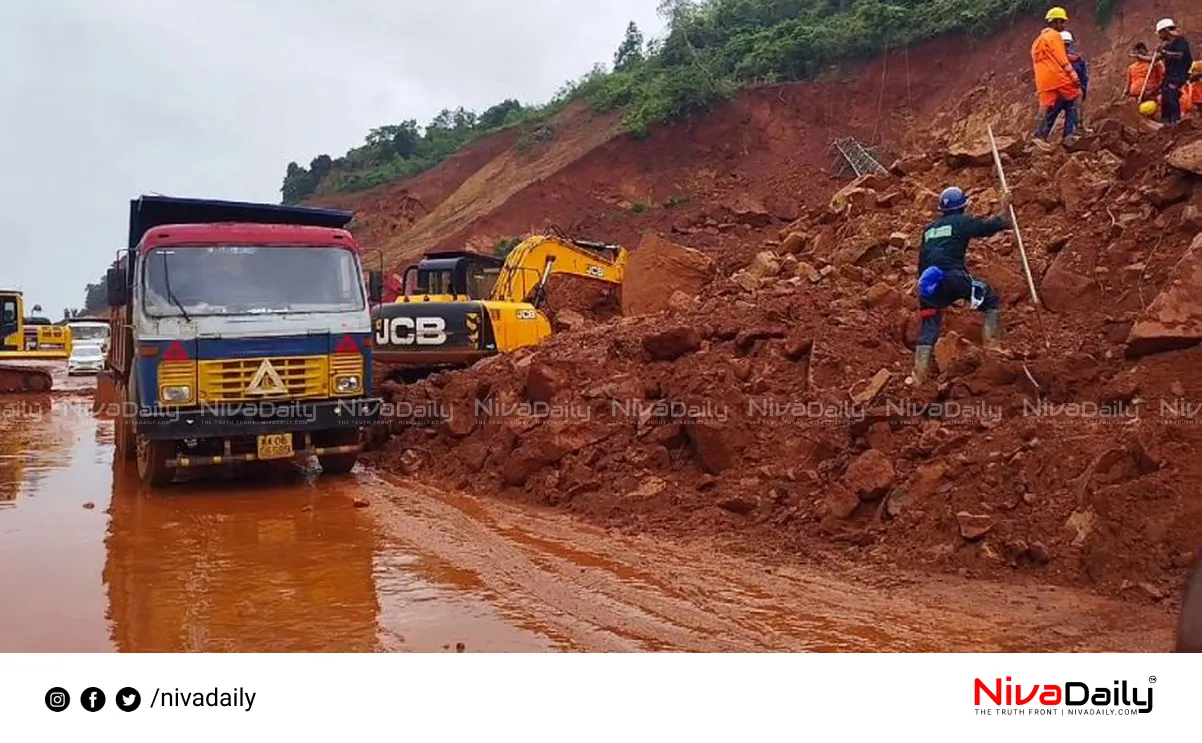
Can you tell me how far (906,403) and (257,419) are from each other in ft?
18.1

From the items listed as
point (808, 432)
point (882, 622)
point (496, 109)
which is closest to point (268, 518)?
point (808, 432)

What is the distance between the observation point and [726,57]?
3369cm

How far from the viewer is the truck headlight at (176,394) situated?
349 inches

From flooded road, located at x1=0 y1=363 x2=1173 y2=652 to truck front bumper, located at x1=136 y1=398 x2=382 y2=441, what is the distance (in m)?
0.68

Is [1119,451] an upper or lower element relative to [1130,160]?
lower

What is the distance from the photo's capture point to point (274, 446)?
9.25 m

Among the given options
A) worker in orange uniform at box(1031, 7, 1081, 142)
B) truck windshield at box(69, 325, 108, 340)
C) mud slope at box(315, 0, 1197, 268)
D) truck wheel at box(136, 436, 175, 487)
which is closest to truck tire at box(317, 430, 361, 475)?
truck wheel at box(136, 436, 175, 487)

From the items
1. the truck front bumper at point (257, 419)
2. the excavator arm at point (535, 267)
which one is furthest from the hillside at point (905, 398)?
the excavator arm at point (535, 267)

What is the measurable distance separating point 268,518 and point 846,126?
26010mm

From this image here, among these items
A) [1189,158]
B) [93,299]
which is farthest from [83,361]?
[93,299]

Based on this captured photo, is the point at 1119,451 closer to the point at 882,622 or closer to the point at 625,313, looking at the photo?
the point at 882,622

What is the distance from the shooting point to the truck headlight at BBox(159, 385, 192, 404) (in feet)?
29.1
